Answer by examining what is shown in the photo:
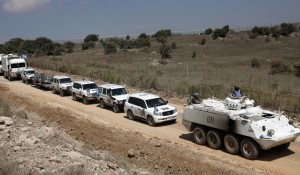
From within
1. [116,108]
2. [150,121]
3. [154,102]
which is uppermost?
[154,102]

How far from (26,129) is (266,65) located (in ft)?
128

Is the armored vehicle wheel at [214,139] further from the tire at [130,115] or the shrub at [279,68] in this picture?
the shrub at [279,68]

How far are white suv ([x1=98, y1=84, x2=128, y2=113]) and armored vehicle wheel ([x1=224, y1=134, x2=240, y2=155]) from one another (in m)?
10.9

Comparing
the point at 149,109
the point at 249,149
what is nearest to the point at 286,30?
the point at 149,109

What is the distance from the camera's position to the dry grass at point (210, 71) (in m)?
26.5

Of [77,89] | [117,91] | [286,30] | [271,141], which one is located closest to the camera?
[271,141]

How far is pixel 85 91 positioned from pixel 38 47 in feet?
234

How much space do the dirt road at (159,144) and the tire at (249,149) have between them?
0.25 meters

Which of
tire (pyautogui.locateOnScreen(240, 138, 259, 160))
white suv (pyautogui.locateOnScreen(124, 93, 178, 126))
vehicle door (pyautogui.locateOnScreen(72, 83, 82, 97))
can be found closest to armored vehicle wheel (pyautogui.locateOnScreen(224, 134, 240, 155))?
tire (pyautogui.locateOnScreen(240, 138, 259, 160))

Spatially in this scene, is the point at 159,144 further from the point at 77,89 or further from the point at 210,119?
the point at 77,89

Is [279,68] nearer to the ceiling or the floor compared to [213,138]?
nearer to the ceiling

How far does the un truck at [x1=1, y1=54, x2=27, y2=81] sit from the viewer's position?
46031 mm

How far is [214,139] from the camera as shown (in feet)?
55.5

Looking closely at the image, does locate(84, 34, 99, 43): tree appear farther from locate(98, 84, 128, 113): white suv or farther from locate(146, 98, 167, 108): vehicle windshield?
locate(146, 98, 167, 108): vehicle windshield
